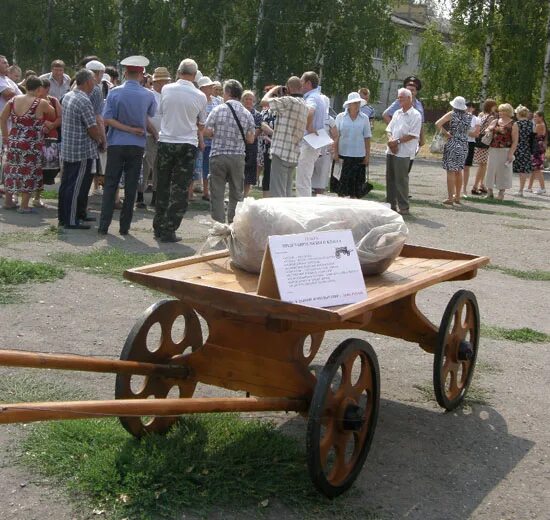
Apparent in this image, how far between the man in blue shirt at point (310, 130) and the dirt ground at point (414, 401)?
2.06 m

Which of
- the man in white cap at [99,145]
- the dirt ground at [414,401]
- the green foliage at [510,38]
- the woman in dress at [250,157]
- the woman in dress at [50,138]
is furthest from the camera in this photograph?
the green foliage at [510,38]

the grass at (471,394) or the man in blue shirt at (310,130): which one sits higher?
the man in blue shirt at (310,130)

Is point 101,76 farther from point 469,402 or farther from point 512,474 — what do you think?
point 512,474

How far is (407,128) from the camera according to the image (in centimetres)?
1416

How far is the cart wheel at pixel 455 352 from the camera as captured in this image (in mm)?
5398

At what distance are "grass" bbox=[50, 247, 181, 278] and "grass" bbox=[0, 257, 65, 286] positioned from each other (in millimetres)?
396

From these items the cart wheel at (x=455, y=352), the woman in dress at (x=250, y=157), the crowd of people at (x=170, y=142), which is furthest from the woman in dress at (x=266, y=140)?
the cart wheel at (x=455, y=352)

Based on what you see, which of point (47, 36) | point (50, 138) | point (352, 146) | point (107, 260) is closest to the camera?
point (107, 260)

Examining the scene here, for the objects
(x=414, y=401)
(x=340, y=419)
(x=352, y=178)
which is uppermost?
(x=352, y=178)

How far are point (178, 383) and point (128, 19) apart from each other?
118 feet

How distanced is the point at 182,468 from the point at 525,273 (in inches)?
279

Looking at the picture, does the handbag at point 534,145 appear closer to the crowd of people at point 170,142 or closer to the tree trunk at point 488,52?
the crowd of people at point 170,142

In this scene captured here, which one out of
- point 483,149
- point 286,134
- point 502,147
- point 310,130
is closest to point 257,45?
point 483,149

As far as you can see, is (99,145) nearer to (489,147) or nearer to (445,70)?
(489,147)
